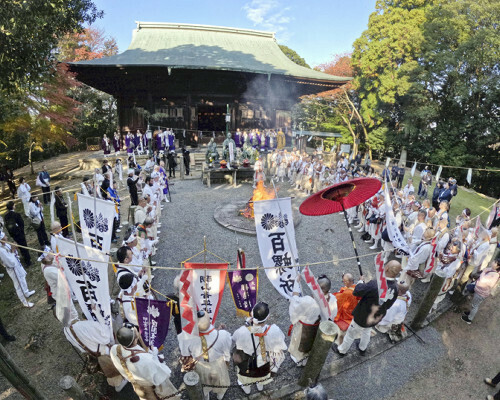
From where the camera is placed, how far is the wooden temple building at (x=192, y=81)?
59.4 feet

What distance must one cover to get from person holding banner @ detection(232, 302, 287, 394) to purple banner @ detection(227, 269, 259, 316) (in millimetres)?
713

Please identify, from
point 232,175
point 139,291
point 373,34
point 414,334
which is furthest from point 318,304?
point 373,34

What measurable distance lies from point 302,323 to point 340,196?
87.6 inches

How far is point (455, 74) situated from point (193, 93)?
16.9 metres

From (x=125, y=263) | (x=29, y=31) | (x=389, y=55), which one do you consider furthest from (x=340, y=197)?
(x=389, y=55)

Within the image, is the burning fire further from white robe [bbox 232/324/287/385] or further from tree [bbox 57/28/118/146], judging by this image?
tree [bbox 57/28/118/146]

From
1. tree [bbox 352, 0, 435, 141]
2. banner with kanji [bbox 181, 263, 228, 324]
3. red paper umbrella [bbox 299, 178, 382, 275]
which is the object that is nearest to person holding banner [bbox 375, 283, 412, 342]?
red paper umbrella [bbox 299, 178, 382, 275]

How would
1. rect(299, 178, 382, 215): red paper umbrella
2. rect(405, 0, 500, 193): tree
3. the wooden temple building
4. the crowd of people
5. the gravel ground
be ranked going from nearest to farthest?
the crowd of people, rect(299, 178, 382, 215): red paper umbrella, the gravel ground, rect(405, 0, 500, 193): tree, the wooden temple building

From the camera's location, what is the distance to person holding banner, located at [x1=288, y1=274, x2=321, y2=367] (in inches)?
175

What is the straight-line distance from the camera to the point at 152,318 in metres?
4.13

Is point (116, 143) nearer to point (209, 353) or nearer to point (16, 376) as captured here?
point (16, 376)

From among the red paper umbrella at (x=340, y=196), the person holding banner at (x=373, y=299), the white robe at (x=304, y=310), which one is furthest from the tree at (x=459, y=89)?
the white robe at (x=304, y=310)

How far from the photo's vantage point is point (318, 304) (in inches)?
177

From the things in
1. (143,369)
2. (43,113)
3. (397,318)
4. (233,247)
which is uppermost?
(43,113)
